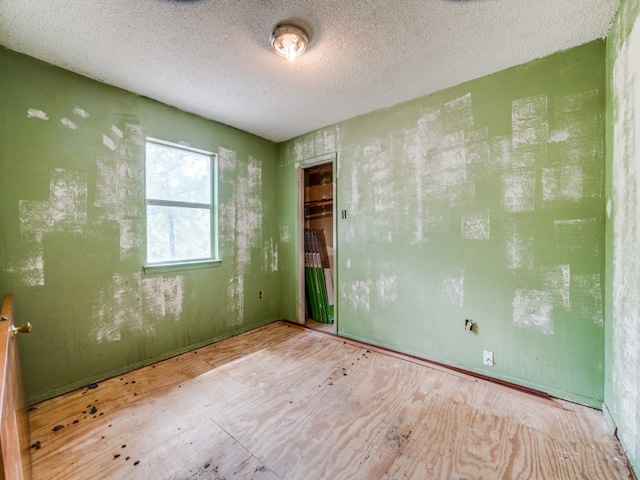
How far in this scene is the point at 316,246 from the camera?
400cm

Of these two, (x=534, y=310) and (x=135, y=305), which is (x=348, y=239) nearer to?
(x=534, y=310)

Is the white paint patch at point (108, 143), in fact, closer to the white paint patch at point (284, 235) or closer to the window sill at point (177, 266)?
the window sill at point (177, 266)

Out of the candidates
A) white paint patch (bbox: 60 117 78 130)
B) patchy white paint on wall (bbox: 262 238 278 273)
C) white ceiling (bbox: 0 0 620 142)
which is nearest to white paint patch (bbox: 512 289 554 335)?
white ceiling (bbox: 0 0 620 142)

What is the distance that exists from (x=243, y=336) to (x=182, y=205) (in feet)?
5.62

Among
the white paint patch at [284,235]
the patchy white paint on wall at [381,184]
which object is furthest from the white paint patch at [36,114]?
the patchy white paint on wall at [381,184]

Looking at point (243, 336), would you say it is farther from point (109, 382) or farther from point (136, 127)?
point (136, 127)

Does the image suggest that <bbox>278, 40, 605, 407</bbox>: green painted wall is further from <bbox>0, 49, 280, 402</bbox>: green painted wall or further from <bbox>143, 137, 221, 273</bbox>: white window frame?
<bbox>0, 49, 280, 402</bbox>: green painted wall

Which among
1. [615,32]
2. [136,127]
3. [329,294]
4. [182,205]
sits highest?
[615,32]

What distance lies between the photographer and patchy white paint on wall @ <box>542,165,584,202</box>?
1956 mm

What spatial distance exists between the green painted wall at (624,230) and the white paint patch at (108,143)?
365cm

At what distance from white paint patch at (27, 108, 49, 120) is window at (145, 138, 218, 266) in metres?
0.73

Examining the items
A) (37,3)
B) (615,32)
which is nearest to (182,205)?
(37,3)

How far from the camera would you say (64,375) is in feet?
7.08

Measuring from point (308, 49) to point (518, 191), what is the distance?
1.96 m
